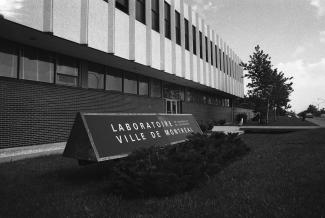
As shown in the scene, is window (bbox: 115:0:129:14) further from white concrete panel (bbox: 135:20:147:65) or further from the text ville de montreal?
the text ville de montreal

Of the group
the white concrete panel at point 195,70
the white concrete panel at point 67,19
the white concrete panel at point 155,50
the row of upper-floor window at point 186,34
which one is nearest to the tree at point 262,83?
the row of upper-floor window at point 186,34

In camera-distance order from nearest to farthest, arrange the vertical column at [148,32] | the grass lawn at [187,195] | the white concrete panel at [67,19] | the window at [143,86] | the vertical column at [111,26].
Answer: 1. the grass lawn at [187,195]
2. the white concrete panel at [67,19]
3. the vertical column at [111,26]
4. the vertical column at [148,32]
5. the window at [143,86]

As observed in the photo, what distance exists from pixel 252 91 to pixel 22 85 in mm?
29613

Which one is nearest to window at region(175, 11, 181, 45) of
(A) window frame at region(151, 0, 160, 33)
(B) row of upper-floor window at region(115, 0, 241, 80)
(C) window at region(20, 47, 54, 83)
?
(B) row of upper-floor window at region(115, 0, 241, 80)

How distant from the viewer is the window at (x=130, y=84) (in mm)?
16122

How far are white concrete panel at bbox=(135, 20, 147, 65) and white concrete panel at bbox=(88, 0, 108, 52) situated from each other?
247 centimetres

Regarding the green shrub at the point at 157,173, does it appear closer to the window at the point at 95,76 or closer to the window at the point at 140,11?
the window at the point at 95,76

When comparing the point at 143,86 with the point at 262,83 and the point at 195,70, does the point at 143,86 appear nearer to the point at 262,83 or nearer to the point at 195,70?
the point at 195,70

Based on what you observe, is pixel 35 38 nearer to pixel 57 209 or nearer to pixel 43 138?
pixel 43 138

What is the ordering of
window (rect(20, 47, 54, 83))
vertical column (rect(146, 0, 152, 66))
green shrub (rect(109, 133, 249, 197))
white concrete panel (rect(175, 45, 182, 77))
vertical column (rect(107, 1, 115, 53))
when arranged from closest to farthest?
green shrub (rect(109, 133, 249, 197))
window (rect(20, 47, 54, 83))
vertical column (rect(107, 1, 115, 53))
vertical column (rect(146, 0, 152, 66))
white concrete panel (rect(175, 45, 182, 77))

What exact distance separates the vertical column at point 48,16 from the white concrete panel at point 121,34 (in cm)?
369

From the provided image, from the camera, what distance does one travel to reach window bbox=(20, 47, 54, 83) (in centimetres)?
1022

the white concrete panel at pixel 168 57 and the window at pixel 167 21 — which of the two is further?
the window at pixel 167 21

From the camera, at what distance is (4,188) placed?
16.1ft
